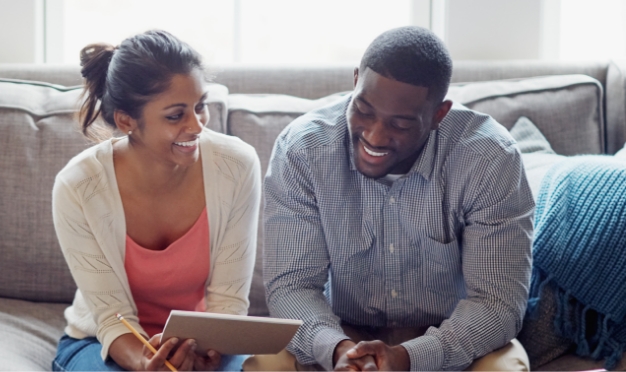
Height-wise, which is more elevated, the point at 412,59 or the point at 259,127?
the point at 412,59

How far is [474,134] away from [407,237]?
0.25 meters

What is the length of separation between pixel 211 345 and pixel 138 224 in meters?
0.36

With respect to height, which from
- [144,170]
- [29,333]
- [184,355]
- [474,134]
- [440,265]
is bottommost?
[29,333]

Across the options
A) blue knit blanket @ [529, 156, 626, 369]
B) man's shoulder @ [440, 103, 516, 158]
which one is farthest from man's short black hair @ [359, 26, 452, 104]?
blue knit blanket @ [529, 156, 626, 369]

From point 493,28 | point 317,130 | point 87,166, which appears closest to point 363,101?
point 317,130

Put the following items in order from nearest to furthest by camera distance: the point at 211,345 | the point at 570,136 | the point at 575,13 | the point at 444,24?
1. the point at 211,345
2. the point at 570,136
3. the point at 444,24
4. the point at 575,13

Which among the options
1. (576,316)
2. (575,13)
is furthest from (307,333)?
(575,13)

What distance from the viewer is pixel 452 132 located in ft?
4.96

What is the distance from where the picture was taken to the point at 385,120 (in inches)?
54.8

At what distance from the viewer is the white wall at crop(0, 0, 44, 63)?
2.22m

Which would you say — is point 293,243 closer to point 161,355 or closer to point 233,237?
point 233,237

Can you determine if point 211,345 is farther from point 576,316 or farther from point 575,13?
point 575,13

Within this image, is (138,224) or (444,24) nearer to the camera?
(138,224)

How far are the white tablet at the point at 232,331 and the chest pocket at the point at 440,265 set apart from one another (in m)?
0.38
